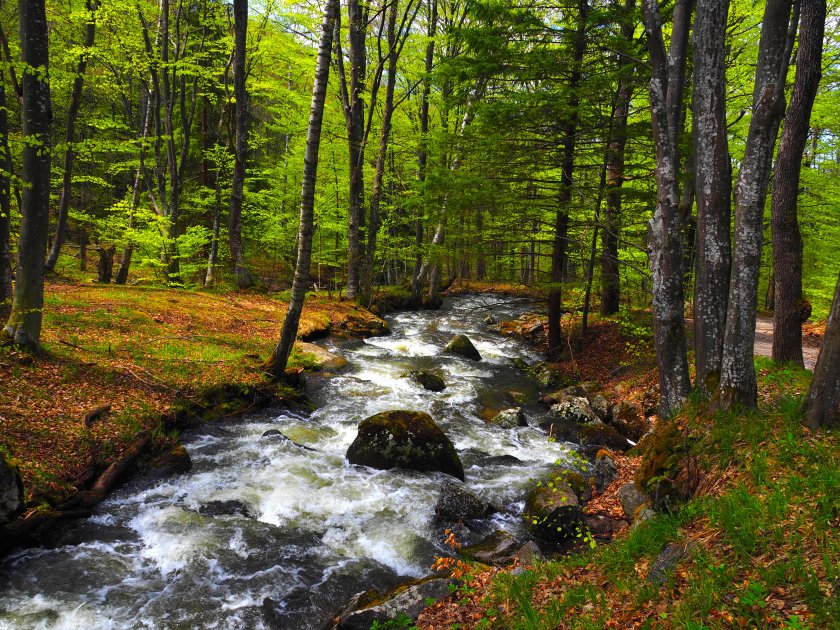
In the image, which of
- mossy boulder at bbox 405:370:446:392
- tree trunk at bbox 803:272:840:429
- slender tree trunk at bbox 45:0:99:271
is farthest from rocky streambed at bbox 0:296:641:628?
slender tree trunk at bbox 45:0:99:271

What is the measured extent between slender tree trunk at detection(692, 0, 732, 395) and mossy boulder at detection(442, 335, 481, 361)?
10037 mm

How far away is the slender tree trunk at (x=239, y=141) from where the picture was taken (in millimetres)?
17484

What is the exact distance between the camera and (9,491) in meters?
5.03

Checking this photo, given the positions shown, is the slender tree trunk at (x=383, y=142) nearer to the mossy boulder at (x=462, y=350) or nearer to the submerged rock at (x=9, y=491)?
the mossy boulder at (x=462, y=350)

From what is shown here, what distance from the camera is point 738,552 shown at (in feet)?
11.6

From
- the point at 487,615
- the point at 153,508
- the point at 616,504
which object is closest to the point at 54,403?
the point at 153,508

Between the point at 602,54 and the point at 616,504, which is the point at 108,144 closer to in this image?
the point at 602,54

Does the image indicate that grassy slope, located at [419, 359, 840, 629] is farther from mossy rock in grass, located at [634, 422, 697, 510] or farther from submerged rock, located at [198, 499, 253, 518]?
submerged rock, located at [198, 499, 253, 518]

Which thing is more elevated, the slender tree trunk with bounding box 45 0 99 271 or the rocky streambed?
the slender tree trunk with bounding box 45 0 99 271

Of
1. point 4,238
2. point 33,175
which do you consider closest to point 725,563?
point 33,175

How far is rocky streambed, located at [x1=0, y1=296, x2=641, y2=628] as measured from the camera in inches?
188

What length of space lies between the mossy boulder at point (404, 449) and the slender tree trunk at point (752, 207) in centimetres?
436

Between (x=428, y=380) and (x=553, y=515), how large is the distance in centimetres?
638

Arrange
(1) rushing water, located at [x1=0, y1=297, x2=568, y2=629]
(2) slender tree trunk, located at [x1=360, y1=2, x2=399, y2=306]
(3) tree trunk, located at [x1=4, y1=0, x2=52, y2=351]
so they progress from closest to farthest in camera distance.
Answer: (1) rushing water, located at [x1=0, y1=297, x2=568, y2=629], (3) tree trunk, located at [x1=4, y1=0, x2=52, y2=351], (2) slender tree trunk, located at [x1=360, y1=2, x2=399, y2=306]
